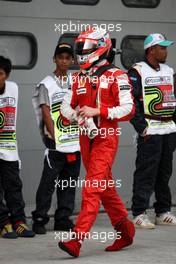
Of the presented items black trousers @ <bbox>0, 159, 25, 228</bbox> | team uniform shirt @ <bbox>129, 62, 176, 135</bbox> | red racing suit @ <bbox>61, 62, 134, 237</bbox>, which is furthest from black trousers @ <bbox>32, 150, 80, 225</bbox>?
red racing suit @ <bbox>61, 62, 134, 237</bbox>

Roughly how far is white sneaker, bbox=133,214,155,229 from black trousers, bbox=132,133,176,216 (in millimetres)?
53

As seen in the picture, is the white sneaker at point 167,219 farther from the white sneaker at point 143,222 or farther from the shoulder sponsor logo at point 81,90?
the shoulder sponsor logo at point 81,90

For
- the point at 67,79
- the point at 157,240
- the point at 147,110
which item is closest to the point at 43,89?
the point at 67,79

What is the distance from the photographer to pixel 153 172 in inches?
378

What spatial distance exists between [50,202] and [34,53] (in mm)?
1413

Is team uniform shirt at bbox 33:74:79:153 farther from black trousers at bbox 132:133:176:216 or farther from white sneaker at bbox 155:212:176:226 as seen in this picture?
white sneaker at bbox 155:212:176:226

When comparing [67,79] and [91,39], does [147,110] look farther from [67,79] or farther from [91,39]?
[91,39]

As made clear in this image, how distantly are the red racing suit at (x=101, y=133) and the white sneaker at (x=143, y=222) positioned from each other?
4.46ft

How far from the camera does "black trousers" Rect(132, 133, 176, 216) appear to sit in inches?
375

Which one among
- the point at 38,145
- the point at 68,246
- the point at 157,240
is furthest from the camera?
the point at 38,145

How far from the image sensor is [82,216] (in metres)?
7.87

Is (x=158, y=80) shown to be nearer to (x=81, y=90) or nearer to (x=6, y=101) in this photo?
(x=6, y=101)

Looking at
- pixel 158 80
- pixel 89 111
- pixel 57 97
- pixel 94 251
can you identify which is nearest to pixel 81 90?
pixel 89 111

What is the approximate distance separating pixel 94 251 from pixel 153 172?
1.45 metres
